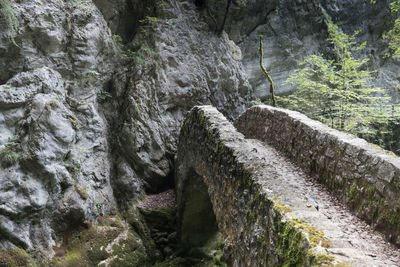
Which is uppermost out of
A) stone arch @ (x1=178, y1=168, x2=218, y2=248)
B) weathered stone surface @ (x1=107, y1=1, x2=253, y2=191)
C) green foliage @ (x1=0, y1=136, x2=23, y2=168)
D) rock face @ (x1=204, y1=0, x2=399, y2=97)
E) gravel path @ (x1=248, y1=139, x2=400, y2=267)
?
rock face @ (x1=204, y1=0, x2=399, y2=97)

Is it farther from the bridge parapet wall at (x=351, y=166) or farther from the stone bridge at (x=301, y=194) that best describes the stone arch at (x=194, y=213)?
the bridge parapet wall at (x=351, y=166)

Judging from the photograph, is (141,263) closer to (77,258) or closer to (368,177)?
(77,258)

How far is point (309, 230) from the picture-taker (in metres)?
2.52

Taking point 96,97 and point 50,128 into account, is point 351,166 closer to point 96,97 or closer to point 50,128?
point 50,128

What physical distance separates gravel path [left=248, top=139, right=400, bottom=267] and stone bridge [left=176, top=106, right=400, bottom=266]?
0.01 m

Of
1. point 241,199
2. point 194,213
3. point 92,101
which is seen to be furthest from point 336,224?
point 92,101

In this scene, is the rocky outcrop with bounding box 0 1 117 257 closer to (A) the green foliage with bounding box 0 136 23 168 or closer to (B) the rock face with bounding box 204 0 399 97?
(A) the green foliage with bounding box 0 136 23 168

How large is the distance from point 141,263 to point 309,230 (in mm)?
7280

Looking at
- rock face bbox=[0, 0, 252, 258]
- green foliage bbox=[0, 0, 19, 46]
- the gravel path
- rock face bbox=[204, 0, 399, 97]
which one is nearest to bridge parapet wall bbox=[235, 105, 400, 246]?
the gravel path

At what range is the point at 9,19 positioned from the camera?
6.67 metres

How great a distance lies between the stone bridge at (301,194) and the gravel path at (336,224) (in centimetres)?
1

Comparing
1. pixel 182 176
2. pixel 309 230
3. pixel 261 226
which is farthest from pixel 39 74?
pixel 309 230

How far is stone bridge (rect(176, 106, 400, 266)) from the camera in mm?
2564

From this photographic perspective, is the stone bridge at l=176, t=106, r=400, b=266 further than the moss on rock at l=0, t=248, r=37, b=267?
No
